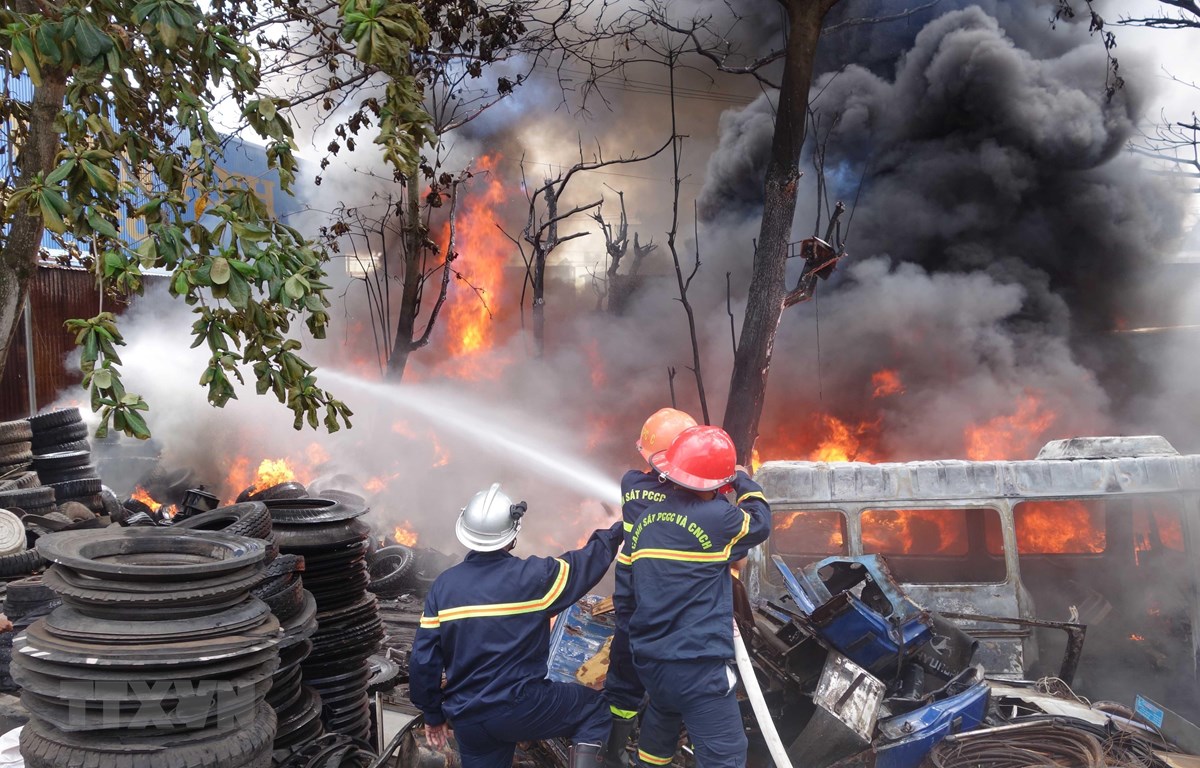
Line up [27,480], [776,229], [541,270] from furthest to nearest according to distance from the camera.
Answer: [541,270], [27,480], [776,229]

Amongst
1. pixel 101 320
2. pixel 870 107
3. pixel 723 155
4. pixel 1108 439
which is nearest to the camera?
pixel 101 320

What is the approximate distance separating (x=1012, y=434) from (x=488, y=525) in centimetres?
1403

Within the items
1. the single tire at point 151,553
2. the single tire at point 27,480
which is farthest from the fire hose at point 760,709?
the single tire at point 27,480

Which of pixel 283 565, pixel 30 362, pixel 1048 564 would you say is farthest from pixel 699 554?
pixel 30 362

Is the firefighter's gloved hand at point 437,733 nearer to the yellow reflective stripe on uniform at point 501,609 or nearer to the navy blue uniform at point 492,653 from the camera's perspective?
the navy blue uniform at point 492,653

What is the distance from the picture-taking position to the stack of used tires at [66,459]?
338 inches

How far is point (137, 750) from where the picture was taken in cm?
329

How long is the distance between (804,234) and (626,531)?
16.8 m

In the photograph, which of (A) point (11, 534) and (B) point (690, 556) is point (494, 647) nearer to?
(B) point (690, 556)

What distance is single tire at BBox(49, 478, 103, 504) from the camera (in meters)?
8.45

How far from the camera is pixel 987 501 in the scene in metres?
6.52

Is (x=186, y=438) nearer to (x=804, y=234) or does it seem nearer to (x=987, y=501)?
(x=987, y=501)

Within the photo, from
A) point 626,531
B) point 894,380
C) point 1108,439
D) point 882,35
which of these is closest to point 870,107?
point 882,35

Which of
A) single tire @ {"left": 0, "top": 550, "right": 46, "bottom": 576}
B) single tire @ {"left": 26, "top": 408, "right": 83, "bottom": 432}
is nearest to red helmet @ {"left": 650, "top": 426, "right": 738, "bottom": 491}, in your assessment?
single tire @ {"left": 0, "top": 550, "right": 46, "bottom": 576}
